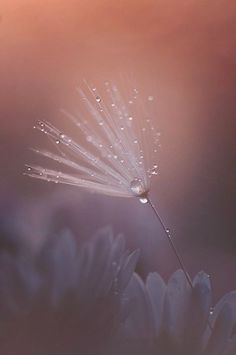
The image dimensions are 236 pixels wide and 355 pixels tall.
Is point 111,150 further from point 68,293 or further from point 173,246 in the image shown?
point 68,293

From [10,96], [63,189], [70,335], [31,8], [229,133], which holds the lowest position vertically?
[70,335]

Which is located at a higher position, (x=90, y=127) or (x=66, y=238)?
(x=90, y=127)

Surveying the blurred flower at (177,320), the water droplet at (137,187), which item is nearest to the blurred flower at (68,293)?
the blurred flower at (177,320)

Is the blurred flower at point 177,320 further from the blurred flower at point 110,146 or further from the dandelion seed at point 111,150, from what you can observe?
the blurred flower at point 110,146

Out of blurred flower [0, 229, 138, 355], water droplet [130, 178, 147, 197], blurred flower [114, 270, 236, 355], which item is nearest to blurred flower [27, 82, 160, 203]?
water droplet [130, 178, 147, 197]

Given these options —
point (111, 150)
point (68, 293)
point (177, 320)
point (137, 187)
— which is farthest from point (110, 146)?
point (177, 320)

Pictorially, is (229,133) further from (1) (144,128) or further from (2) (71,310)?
(2) (71,310)

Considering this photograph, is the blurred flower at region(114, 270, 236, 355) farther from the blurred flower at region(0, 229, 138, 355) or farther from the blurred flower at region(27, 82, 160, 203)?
the blurred flower at region(27, 82, 160, 203)

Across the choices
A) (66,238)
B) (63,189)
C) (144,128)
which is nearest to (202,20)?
(144,128)
